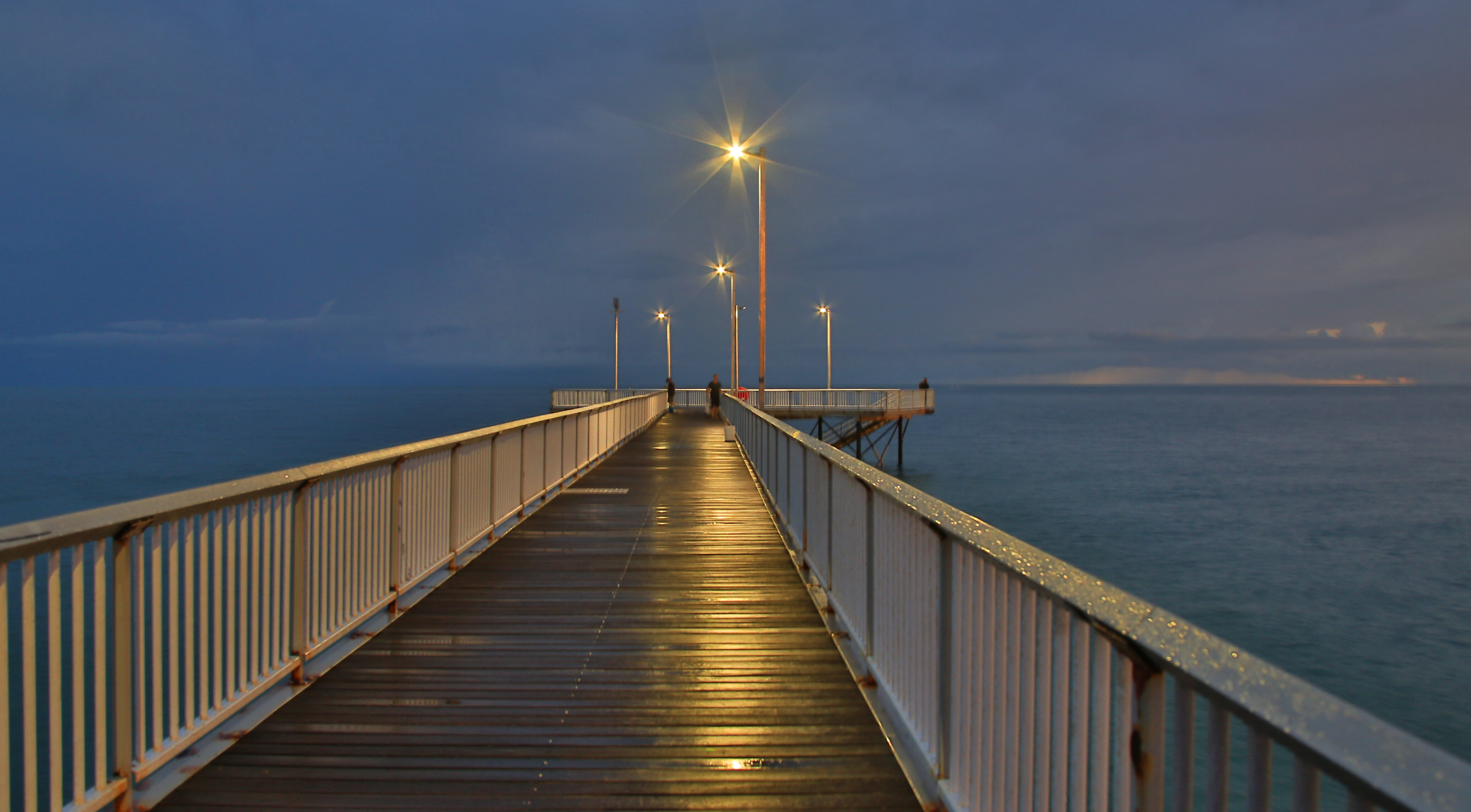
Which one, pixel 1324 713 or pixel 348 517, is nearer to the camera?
pixel 1324 713

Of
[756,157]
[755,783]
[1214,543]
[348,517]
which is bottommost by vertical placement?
[1214,543]

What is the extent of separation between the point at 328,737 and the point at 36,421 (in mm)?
131107

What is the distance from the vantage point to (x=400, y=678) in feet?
14.6

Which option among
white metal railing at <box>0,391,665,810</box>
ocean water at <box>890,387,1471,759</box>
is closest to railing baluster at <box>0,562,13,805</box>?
white metal railing at <box>0,391,665,810</box>

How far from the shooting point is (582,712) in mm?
4086

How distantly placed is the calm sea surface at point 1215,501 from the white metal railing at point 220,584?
54.9 feet

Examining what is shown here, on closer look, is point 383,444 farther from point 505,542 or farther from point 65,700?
point 505,542

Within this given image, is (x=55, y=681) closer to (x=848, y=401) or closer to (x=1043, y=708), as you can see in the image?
(x=1043, y=708)

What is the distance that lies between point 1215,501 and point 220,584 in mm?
44419

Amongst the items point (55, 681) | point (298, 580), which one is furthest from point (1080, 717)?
point (298, 580)

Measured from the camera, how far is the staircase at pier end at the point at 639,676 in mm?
1798

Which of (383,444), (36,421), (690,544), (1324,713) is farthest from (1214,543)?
(36,421)

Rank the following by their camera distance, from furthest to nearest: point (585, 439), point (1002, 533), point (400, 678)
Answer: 1. point (585, 439)
2. point (400, 678)
3. point (1002, 533)

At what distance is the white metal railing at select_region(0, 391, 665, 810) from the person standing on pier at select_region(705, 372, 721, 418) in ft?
98.3
